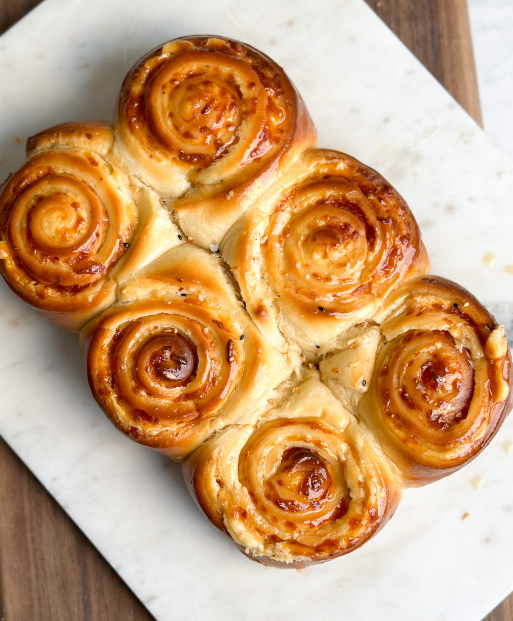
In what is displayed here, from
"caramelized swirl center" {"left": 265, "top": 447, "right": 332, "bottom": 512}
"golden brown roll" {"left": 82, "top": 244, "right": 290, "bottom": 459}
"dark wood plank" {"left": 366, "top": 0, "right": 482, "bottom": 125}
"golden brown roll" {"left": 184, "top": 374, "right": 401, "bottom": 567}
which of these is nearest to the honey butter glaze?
"golden brown roll" {"left": 82, "top": 244, "right": 290, "bottom": 459}

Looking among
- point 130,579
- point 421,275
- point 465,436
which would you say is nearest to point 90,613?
point 130,579

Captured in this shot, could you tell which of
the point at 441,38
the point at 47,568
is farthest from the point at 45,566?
the point at 441,38

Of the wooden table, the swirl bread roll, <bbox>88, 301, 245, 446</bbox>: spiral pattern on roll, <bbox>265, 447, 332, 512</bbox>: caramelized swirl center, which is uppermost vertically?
the swirl bread roll

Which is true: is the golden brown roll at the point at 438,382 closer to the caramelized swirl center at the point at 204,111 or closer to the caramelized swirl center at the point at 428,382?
the caramelized swirl center at the point at 428,382

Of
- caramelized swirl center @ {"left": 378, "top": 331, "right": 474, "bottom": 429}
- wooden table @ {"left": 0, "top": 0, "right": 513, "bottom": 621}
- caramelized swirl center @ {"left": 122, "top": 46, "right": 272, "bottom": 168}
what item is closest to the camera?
caramelized swirl center @ {"left": 378, "top": 331, "right": 474, "bottom": 429}

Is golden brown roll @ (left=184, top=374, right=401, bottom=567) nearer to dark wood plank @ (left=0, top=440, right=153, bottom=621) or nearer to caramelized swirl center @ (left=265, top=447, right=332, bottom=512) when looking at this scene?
caramelized swirl center @ (left=265, top=447, right=332, bottom=512)

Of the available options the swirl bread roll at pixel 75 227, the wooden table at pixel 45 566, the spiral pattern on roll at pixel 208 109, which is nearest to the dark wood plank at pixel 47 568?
the wooden table at pixel 45 566
